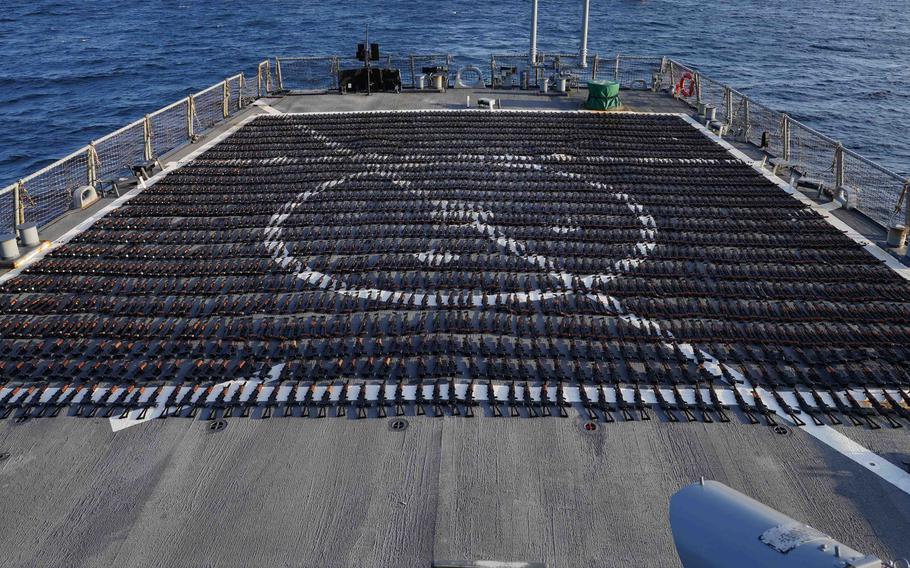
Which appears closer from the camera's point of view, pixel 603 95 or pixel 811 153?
pixel 603 95

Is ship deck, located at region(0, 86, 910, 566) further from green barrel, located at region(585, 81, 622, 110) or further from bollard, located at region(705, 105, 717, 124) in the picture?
green barrel, located at region(585, 81, 622, 110)

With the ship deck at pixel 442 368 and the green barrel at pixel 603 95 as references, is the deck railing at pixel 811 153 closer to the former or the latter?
the ship deck at pixel 442 368

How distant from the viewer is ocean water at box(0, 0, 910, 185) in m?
52.4

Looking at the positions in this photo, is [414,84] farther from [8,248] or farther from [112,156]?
[8,248]

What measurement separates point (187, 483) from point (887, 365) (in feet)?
39.0

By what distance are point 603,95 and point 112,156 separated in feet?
79.2

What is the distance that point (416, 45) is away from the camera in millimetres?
78125

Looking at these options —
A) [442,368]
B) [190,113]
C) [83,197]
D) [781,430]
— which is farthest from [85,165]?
[781,430]

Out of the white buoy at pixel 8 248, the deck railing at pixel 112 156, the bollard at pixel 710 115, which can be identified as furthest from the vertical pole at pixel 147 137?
the bollard at pixel 710 115

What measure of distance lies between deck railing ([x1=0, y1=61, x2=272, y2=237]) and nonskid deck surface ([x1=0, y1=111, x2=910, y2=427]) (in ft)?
6.71

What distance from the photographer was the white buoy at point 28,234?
54.7ft

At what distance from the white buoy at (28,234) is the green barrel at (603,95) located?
20777 millimetres

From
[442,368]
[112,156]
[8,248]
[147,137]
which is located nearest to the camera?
[442,368]

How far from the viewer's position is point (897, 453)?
1039 centimetres
